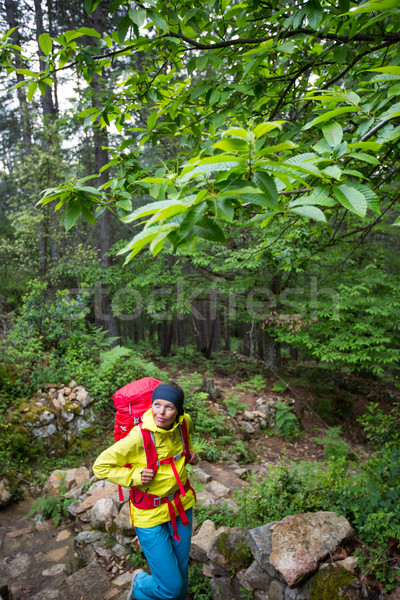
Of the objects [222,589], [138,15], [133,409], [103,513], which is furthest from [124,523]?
[138,15]

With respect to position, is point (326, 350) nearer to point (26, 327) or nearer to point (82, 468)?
point (82, 468)

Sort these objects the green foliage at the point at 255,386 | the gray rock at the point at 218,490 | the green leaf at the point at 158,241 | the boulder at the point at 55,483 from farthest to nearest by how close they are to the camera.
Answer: the green foliage at the point at 255,386 < the boulder at the point at 55,483 < the gray rock at the point at 218,490 < the green leaf at the point at 158,241

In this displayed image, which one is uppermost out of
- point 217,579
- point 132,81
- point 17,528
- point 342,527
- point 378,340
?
point 132,81

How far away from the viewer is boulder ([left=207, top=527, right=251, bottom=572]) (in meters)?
3.39

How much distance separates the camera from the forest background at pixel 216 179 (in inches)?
48.9

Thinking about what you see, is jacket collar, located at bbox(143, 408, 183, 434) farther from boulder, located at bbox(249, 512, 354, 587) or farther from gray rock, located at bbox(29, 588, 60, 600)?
gray rock, located at bbox(29, 588, 60, 600)

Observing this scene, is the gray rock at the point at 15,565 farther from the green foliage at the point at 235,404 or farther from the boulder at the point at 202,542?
the green foliage at the point at 235,404

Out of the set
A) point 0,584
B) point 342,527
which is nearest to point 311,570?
point 342,527

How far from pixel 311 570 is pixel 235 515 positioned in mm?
1654

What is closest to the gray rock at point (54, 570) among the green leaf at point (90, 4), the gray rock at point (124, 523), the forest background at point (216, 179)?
the gray rock at point (124, 523)

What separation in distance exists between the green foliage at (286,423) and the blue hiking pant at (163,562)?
6541 millimetres

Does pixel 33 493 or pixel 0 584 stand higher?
pixel 0 584

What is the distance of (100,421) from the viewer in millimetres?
6949

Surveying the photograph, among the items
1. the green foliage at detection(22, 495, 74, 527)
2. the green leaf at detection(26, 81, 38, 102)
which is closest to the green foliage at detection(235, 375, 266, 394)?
the green foliage at detection(22, 495, 74, 527)
